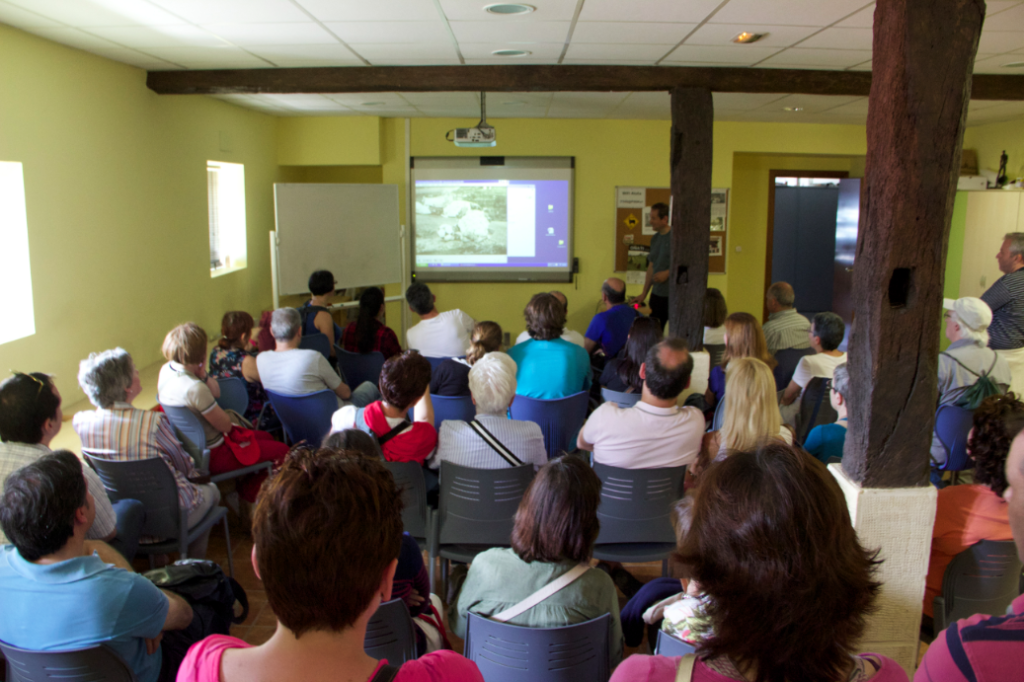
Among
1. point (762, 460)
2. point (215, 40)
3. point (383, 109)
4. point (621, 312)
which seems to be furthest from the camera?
point (383, 109)

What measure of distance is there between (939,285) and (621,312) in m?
2.75

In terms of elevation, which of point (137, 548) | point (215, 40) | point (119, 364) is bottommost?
point (137, 548)

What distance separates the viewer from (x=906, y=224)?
2100 mm

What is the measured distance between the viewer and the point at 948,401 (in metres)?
3.43

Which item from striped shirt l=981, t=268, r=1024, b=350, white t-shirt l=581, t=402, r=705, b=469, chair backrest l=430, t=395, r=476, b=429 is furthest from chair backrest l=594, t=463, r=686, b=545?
striped shirt l=981, t=268, r=1024, b=350

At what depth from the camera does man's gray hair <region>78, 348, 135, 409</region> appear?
2572 mm

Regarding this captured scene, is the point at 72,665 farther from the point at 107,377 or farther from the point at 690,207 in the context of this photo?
the point at 690,207

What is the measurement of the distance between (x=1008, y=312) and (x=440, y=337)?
3.90 metres

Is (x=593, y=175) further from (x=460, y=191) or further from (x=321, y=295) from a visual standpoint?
(x=321, y=295)

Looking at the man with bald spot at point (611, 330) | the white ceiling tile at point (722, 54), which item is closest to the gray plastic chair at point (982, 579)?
the man with bald spot at point (611, 330)

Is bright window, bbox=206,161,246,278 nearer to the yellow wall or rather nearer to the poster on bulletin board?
the yellow wall

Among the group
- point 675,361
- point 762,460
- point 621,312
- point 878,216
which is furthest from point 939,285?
point 621,312

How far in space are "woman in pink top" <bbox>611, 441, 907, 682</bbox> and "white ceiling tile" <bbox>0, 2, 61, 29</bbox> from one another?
429 centimetres

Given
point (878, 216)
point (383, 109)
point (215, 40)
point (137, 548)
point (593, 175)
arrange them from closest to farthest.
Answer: point (878, 216) < point (137, 548) < point (215, 40) < point (383, 109) < point (593, 175)
